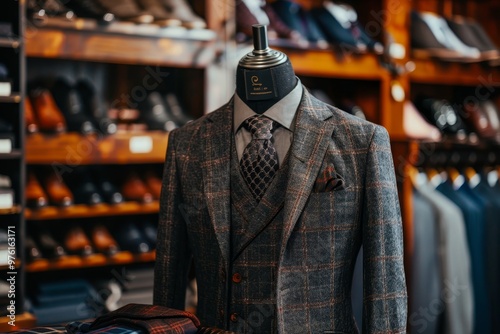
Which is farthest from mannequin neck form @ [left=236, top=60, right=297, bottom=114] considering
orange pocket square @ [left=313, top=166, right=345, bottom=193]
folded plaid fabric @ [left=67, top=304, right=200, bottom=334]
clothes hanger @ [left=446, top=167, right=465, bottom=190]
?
clothes hanger @ [left=446, top=167, right=465, bottom=190]

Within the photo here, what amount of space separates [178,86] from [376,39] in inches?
50.4

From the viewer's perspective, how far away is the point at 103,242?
3.21 metres

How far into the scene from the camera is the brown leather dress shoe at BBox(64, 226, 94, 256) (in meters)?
3.13

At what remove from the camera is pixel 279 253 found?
1.58m

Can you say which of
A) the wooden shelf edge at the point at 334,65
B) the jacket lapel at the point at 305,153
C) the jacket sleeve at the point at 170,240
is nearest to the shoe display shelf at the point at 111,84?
the wooden shelf edge at the point at 334,65

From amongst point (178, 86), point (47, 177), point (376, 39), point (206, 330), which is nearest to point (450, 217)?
point (376, 39)

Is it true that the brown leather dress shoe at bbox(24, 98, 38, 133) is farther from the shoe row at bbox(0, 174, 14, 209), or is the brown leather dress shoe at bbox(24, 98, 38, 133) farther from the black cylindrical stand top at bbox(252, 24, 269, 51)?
the black cylindrical stand top at bbox(252, 24, 269, 51)

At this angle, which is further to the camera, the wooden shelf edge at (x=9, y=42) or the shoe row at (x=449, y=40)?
the shoe row at (x=449, y=40)

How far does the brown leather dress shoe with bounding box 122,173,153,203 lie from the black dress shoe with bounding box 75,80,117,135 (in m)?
0.31

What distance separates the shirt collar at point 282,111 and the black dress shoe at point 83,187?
5.23 ft

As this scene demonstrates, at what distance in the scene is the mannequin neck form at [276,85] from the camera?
1685mm

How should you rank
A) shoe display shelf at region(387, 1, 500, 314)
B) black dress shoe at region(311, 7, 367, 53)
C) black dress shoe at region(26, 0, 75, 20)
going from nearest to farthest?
black dress shoe at region(26, 0, 75, 20) < black dress shoe at region(311, 7, 367, 53) < shoe display shelf at region(387, 1, 500, 314)

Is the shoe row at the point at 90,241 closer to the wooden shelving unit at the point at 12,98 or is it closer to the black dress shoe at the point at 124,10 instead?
the wooden shelving unit at the point at 12,98

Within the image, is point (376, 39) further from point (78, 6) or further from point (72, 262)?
point (72, 262)
